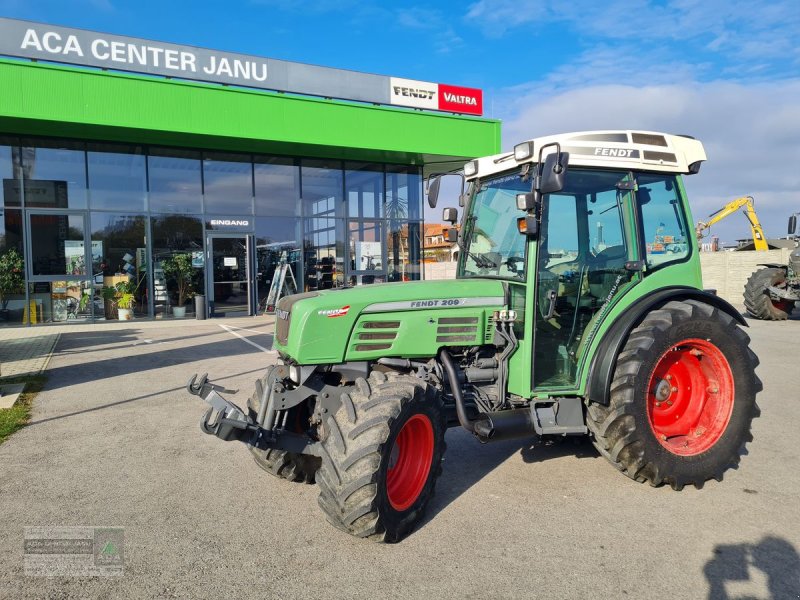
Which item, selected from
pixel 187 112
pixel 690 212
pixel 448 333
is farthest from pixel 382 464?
pixel 187 112

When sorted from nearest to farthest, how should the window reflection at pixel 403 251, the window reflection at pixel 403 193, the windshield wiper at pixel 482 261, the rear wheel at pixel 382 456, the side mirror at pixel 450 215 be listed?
the rear wheel at pixel 382 456 → the windshield wiper at pixel 482 261 → the side mirror at pixel 450 215 → the window reflection at pixel 403 251 → the window reflection at pixel 403 193

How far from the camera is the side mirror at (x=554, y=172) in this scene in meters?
3.87

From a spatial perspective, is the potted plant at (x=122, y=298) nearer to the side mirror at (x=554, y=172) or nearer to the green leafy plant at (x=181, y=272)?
the green leafy plant at (x=181, y=272)

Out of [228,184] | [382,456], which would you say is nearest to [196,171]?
[228,184]

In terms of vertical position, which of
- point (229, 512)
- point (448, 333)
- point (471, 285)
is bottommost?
point (229, 512)

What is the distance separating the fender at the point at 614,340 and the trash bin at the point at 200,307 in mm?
13960

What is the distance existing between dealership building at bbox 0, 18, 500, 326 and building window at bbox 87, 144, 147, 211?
36mm

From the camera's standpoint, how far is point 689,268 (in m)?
4.88

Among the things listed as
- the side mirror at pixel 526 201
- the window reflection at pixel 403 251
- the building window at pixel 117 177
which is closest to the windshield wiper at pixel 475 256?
the side mirror at pixel 526 201

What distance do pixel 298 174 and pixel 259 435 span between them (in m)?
15.1

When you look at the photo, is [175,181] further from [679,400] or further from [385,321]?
[679,400]

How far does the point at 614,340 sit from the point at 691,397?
108cm

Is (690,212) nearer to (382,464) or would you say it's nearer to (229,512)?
(382,464)

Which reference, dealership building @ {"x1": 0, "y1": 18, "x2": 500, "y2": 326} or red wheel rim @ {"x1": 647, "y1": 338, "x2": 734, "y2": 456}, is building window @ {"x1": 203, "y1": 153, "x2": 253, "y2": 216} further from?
red wheel rim @ {"x1": 647, "y1": 338, "x2": 734, "y2": 456}
